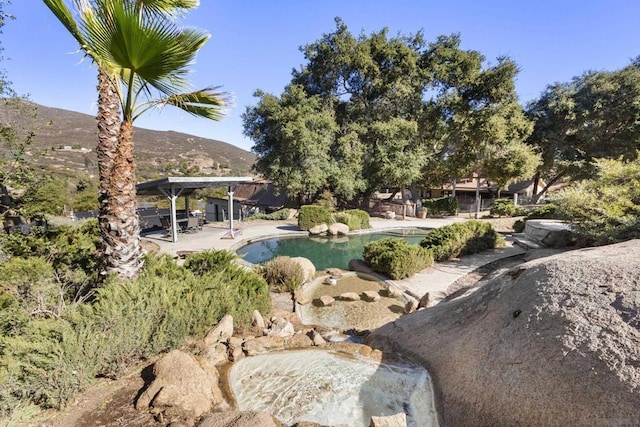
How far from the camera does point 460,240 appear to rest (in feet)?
35.8

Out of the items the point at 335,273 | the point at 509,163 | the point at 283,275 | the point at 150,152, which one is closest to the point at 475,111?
the point at 509,163

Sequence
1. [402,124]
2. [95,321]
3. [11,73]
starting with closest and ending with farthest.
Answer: [95,321] → [11,73] → [402,124]

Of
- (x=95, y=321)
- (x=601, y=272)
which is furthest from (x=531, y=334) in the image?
(x=95, y=321)

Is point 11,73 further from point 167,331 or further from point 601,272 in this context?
point 601,272

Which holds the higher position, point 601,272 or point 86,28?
point 86,28

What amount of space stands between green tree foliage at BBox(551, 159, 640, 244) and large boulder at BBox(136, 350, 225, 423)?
8.46 metres

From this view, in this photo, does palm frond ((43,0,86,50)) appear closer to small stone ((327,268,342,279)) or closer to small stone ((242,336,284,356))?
small stone ((242,336,284,356))

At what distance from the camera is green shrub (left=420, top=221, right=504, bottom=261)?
418 inches

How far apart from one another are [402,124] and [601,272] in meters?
19.8

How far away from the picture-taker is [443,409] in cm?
327

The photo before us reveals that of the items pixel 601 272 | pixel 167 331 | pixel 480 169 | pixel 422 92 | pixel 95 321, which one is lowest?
pixel 167 331

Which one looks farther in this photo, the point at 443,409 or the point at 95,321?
the point at 95,321

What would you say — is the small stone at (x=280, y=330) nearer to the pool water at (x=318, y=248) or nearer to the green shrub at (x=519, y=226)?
the pool water at (x=318, y=248)

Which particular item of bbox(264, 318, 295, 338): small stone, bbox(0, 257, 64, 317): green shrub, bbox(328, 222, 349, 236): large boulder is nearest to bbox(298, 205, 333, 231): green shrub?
bbox(328, 222, 349, 236): large boulder
